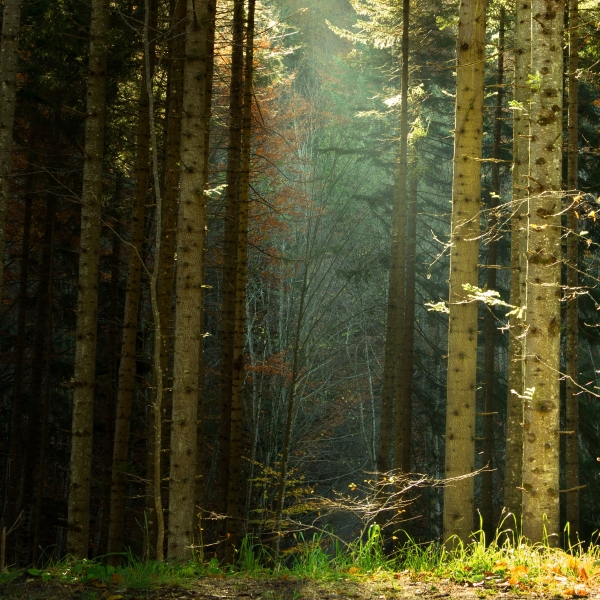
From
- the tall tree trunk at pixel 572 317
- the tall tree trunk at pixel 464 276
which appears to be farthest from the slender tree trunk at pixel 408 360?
the tall tree trunk at pixel 464 276

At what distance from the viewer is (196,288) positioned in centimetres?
742

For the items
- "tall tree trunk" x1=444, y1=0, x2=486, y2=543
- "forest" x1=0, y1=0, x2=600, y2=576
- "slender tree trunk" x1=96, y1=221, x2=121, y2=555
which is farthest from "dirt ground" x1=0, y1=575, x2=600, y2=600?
"slender tree trunk" x1=96, y1=221, x2=121, y2=555

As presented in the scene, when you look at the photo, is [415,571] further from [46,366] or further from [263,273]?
[263,273]

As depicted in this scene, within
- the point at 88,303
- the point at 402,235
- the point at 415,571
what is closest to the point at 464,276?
the point at 415,571

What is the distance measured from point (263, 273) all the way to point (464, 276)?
11888 mm

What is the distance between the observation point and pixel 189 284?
738 cm

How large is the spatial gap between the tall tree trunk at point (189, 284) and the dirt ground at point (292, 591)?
7.16ft

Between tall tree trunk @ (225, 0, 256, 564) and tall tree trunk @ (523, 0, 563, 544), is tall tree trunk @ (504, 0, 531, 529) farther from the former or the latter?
tall tree trunk @ (225, 0, 256, 564)

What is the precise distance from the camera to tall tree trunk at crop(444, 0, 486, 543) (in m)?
7.57

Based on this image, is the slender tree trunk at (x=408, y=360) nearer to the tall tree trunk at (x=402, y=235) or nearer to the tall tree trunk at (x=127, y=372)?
the tall tree trunk at (x=402, y=235)

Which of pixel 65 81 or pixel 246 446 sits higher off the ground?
pixel 65 81

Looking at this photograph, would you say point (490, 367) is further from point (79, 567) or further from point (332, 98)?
point (332, 98)

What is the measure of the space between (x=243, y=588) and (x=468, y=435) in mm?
3505

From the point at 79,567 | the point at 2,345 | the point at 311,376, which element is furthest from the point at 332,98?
the point at 79,567
